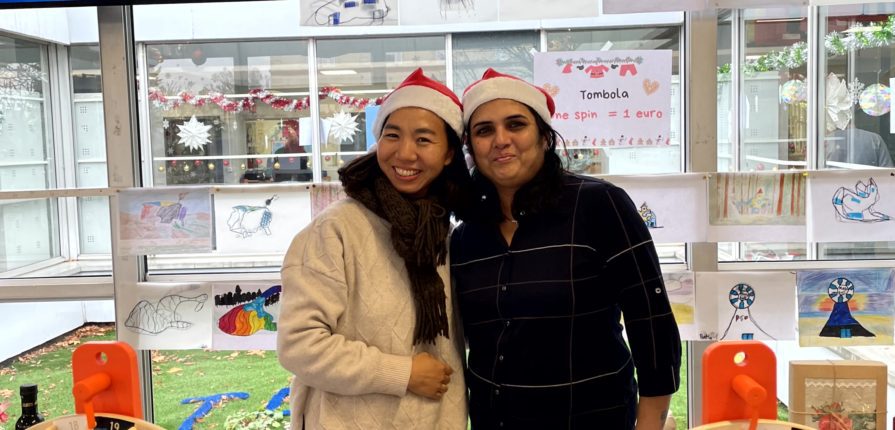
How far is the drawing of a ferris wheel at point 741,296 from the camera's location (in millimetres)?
2377

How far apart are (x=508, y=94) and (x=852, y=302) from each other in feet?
4.90

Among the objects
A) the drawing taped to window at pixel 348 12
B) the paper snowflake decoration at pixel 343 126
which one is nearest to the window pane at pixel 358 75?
the paper snowflake decoration at pixel 343 126

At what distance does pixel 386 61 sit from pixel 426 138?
0.94 m

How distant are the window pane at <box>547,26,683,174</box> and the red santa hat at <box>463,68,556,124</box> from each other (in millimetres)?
785

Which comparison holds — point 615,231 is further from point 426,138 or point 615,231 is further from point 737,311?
point 737,311

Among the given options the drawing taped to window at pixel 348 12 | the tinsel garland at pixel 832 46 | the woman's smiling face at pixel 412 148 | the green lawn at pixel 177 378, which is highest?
the drawing taped to window at pixel 348 12

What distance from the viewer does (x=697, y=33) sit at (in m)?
2.31

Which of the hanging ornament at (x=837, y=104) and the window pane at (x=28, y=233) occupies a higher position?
the hanging ornament at (x=837, y=104)

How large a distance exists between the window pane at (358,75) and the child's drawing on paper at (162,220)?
430mm

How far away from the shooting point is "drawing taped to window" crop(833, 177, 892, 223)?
2320mm

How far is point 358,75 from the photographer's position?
2.47m

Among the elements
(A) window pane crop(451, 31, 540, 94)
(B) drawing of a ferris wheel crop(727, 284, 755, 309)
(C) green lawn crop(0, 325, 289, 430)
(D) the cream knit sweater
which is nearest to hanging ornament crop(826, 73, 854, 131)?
(B) drawing of a ferris wheel crop(727, 284, 755, 309)

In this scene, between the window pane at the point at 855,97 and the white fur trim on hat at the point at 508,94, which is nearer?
the white fur trim on hat at the point at 508,94

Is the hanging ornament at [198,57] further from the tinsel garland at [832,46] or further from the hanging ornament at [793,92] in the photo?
the hanging ornament at [793,92]
